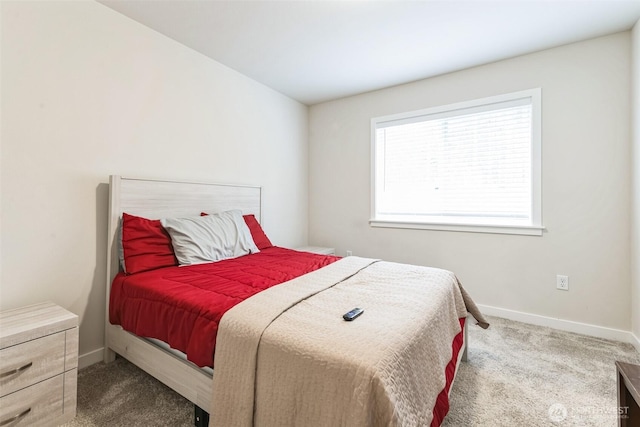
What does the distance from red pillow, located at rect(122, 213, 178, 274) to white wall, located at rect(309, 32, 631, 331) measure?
2464 millimetres

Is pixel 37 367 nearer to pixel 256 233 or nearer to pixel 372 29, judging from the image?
pixel 256 233

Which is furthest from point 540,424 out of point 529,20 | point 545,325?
point 529,20

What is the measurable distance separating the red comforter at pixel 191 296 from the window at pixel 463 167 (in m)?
1.58

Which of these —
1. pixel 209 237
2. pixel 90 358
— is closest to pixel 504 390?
pixel 209 237

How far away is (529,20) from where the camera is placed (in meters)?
2.12

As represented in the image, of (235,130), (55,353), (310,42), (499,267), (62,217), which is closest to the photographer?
(55,353)

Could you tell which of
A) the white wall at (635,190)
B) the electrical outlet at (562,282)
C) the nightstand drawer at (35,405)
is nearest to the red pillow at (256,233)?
the nightstand drawer at (35,405)

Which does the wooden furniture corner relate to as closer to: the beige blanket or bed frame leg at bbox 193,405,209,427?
the beige blanket

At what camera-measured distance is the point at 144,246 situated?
195 cm

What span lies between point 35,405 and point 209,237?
1235 millimetres

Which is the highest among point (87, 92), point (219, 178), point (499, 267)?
point (87, 92)

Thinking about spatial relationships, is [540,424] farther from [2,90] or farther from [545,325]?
[2,90]

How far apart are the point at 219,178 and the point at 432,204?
7.48ft

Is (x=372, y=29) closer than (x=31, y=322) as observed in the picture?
No
